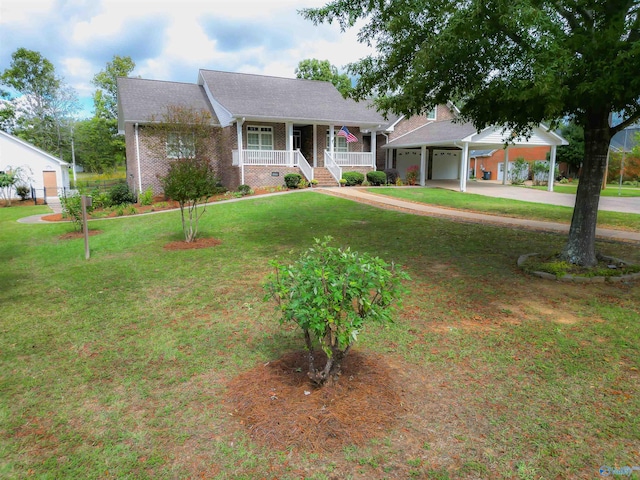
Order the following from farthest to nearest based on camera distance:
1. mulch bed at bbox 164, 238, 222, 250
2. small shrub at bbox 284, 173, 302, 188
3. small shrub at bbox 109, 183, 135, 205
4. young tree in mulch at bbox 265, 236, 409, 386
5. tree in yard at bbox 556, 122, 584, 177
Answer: tree in yard at bbox 556, 122, 584, 177, small shrub at bbox 109, 183, 135, 205, small shrub at bbox 284, 173, 302, 188, mulch bed at bbox 164, 238, 222, 250, young tree in mulch at bbox 265, 236, 409, 386

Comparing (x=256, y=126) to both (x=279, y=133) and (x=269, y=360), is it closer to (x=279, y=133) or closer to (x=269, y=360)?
(x=279, y=133)

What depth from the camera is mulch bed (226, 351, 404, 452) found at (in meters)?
3.21

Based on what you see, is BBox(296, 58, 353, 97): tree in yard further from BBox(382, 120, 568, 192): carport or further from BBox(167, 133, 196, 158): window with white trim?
BBox(167, 133, 196, 158): window with white trim

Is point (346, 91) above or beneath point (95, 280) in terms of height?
above

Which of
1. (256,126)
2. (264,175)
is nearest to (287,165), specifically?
(264,175)

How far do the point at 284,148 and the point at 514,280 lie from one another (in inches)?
785

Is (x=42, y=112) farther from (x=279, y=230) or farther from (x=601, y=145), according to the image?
(x=601, y=145)

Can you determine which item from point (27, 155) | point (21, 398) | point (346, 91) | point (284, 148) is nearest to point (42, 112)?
point (27, 155)

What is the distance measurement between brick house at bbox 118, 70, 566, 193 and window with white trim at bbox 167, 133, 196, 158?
919 mm

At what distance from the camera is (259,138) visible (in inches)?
984

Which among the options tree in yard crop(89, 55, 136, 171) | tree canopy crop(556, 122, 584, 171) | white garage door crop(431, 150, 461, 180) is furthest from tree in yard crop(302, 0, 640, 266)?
tree in yard crop(89, 55, 136, 171)

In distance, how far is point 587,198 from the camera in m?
7.28

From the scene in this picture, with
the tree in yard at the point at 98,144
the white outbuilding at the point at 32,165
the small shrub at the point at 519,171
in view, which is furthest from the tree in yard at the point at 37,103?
the small shrub at the point at 519,171

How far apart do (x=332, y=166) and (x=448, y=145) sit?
7.13 metres
